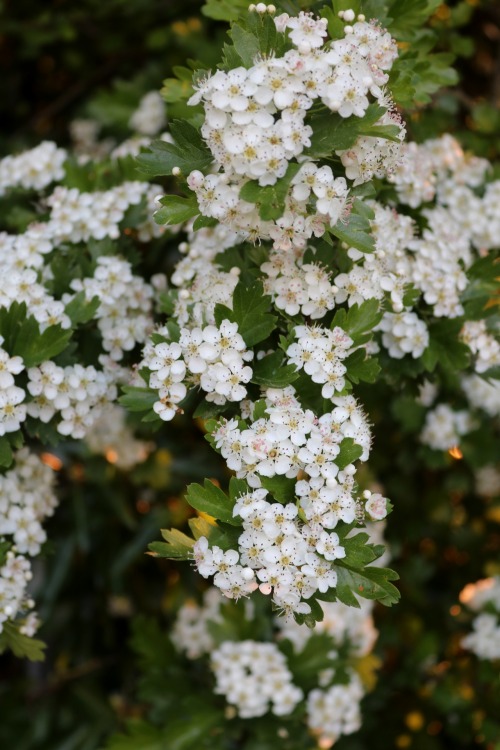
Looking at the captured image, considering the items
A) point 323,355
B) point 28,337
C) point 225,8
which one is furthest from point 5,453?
point 225,8

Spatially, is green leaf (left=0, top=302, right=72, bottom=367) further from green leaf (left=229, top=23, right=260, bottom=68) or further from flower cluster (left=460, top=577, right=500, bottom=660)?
flower cluster (left=460, top=577, right=500, bottom=660)

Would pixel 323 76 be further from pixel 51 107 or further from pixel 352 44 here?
pixel 51 107

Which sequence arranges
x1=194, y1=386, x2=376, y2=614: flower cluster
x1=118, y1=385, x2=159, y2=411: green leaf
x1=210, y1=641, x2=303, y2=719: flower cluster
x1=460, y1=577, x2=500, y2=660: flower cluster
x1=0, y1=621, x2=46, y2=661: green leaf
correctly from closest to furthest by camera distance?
x1=194, y1=386, x2=376, y2=614: flower cluster → x1=118, y1=385, x2=159, y2=411: green leaf → x1=0, y1=621, x2=46, y2=661: green leaf → x1=210, y1=641, x2=303, y2=719: flower cluster → x1=460, y1=577, x2=500, y2=660: flower cluster

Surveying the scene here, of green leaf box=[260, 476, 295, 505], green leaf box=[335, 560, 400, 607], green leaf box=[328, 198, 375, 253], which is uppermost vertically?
green leaf box=[328, 198, 375, 253]

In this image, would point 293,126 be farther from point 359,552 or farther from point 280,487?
point 359,552

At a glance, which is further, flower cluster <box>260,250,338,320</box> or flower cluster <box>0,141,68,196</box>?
flower cluster <box>0,141,68,196</box>

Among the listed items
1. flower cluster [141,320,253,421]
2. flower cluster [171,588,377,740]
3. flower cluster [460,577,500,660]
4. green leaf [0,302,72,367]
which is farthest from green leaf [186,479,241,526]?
flower cluster [460,577,500,660]
